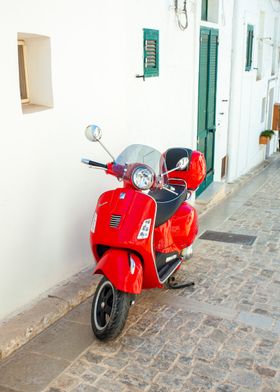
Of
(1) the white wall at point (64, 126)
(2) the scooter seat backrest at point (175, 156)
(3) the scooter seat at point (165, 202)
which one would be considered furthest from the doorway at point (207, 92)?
(3) the scooter seat at point (165, 202)

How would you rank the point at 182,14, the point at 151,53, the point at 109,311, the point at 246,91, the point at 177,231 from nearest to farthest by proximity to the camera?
the point at 109,311 < the point at 177,231 < the point at 151,53 < the point at 182,14 < the point at 246,91

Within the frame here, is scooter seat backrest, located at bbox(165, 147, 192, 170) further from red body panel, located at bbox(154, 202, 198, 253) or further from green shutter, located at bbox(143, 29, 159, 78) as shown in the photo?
green shutter, located at bbox(143, 29, 159, 78)

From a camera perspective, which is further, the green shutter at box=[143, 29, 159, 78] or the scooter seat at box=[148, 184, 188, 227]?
the green shutter at box=[143, 29, 159, 78]

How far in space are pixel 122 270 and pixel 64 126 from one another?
1.44 m

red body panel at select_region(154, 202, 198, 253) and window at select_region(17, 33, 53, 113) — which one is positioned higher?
window at select_region(17, 33, 53, 113)

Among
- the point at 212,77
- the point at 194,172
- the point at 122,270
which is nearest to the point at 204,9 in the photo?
the point at 212,77

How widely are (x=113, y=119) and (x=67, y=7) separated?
124 cm

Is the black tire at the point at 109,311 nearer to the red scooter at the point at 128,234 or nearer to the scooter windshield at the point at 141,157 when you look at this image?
the red scooter at the point at 128,234

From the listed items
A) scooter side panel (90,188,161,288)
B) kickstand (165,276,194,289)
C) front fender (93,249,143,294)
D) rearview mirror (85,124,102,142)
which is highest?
rearview mirror (85,124,102,142)

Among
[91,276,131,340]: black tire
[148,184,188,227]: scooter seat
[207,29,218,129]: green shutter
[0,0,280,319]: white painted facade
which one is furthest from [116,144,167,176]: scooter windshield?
[207,29,218,129]: green shutter

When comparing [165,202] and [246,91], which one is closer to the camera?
[165,202]

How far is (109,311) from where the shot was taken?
3.72m

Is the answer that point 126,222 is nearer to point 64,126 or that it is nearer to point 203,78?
point 64,126

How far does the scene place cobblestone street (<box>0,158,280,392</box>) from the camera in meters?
3.26
